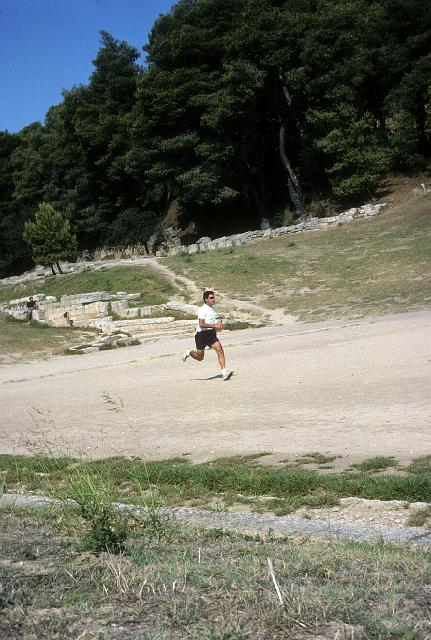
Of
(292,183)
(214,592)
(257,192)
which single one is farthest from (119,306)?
(214,592)

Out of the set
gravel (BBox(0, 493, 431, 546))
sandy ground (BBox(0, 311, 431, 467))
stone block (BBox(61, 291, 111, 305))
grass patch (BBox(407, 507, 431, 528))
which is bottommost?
sandy ground (BBox(0, 311, 431, 467))

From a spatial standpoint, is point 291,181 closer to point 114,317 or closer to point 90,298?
point 90,298

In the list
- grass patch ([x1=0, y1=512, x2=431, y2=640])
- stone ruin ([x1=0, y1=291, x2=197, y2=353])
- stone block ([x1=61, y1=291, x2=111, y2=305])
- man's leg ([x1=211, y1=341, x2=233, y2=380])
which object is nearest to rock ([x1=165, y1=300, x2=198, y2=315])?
stone ruin ([x1=0, y1=291, x2=197, y2=353])

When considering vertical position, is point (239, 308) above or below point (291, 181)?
below

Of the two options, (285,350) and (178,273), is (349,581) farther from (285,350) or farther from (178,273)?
(178,273)

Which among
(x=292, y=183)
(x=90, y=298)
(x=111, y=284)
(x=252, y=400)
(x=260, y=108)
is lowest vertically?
(x=252, y=400)

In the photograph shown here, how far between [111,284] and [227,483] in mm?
27572

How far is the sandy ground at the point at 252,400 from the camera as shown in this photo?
8.21 metres

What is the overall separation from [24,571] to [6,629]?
2.62ft

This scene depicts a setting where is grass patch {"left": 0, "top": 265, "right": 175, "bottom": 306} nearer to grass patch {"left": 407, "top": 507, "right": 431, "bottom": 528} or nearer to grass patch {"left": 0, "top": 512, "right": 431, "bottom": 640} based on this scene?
grass patch {"left": 407, "top": 507, "right": 431, "bottom": 528}

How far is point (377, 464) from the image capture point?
21.7ft

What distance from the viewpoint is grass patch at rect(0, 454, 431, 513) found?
577cm

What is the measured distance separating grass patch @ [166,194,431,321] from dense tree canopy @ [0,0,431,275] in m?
7.60

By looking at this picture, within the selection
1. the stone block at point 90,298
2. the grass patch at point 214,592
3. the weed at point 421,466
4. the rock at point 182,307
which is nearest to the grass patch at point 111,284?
the rock at point 182,307
